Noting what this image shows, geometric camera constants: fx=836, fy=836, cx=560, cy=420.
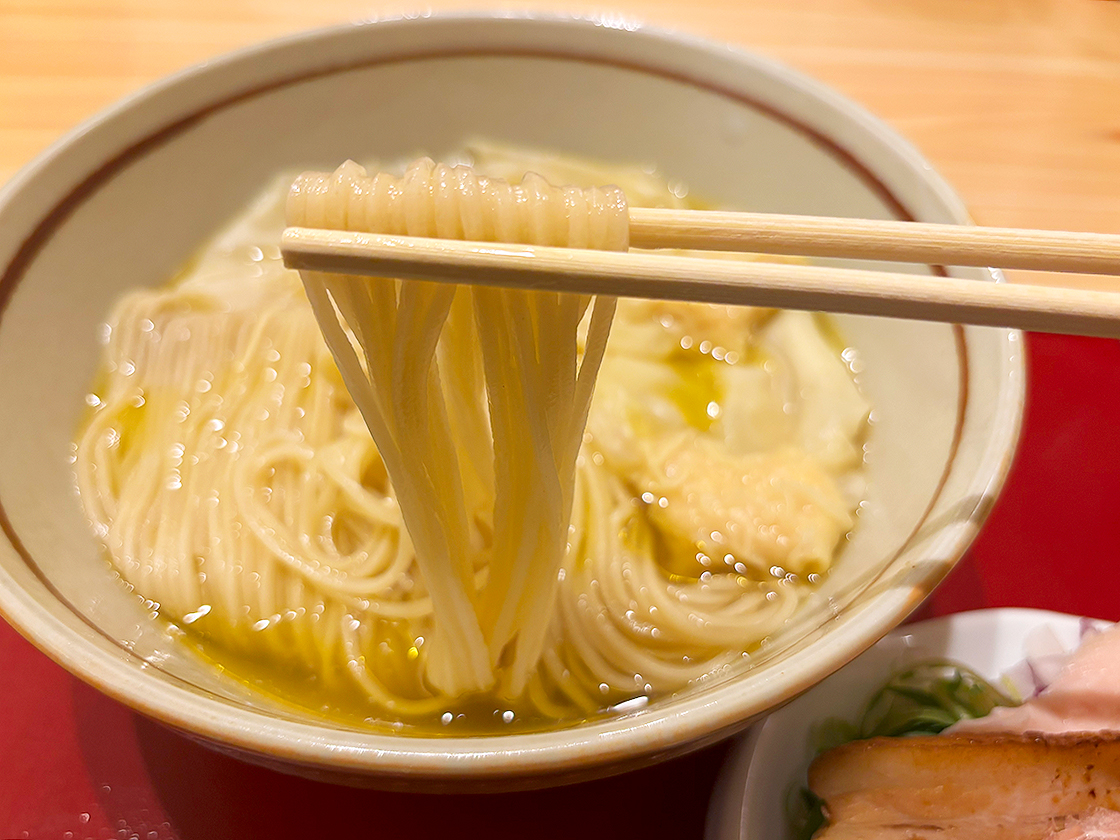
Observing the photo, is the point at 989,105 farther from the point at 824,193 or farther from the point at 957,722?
the point at 957,722

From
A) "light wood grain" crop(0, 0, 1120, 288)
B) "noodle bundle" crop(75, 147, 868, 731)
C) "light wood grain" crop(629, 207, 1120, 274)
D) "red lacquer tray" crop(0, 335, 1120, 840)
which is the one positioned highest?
"light wood grain" crop(0, 0, 1120, 288)

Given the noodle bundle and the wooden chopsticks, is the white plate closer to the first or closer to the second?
the noodle bundle

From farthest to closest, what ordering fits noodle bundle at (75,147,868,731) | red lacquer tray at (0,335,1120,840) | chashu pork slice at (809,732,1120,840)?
red lacquer tray at (0,335,1120,840) → chashu pork slice at (809,732,1120,840) → noodle bundle at (75,147,868,731)

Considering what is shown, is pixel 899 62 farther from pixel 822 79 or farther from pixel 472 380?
pixel 472 380

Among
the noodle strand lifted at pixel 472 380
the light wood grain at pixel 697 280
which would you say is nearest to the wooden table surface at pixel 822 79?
the noodle strand lifted at pixel 472 380

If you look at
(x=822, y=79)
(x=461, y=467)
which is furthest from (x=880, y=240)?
(x=822, y=79)

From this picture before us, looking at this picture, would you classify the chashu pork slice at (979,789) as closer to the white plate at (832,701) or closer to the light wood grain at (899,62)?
the white plate at (832,701)

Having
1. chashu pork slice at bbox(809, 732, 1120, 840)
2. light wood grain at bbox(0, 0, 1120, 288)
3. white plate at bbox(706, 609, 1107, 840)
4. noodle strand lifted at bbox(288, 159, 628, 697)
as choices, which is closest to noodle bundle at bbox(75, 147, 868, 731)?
noodle strand lifted at bbox(288, 159, 628, 697)

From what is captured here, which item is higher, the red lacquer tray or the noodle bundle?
the noodle bundle
